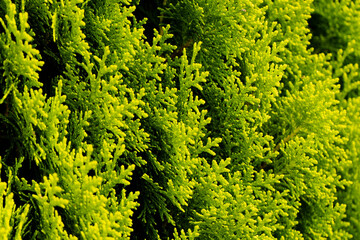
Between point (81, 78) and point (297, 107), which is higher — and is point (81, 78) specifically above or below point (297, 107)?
below

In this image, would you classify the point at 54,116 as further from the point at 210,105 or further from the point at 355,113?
the point at 355,113

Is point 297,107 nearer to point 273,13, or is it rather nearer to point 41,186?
point 273,13

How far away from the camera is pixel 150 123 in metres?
3.02

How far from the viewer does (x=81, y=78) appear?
286cm

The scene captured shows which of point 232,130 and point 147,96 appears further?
point 232,130

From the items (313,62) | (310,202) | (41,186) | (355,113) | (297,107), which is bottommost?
(41,186)

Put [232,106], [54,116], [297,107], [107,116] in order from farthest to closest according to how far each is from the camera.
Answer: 1. [297,107]
2. [232,106]
3. [107,116]
4. [54,116]

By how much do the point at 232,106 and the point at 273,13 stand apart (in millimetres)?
1146

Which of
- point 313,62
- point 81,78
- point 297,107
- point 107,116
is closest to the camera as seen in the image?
point 107,116

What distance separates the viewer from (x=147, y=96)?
9.86ft

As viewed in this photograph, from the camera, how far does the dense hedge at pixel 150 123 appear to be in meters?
2.42

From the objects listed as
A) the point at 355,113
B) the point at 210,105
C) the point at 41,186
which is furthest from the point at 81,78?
the point at 355,113

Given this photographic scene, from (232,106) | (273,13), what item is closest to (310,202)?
(232,106)

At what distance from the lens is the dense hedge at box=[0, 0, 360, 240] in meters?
2.42
